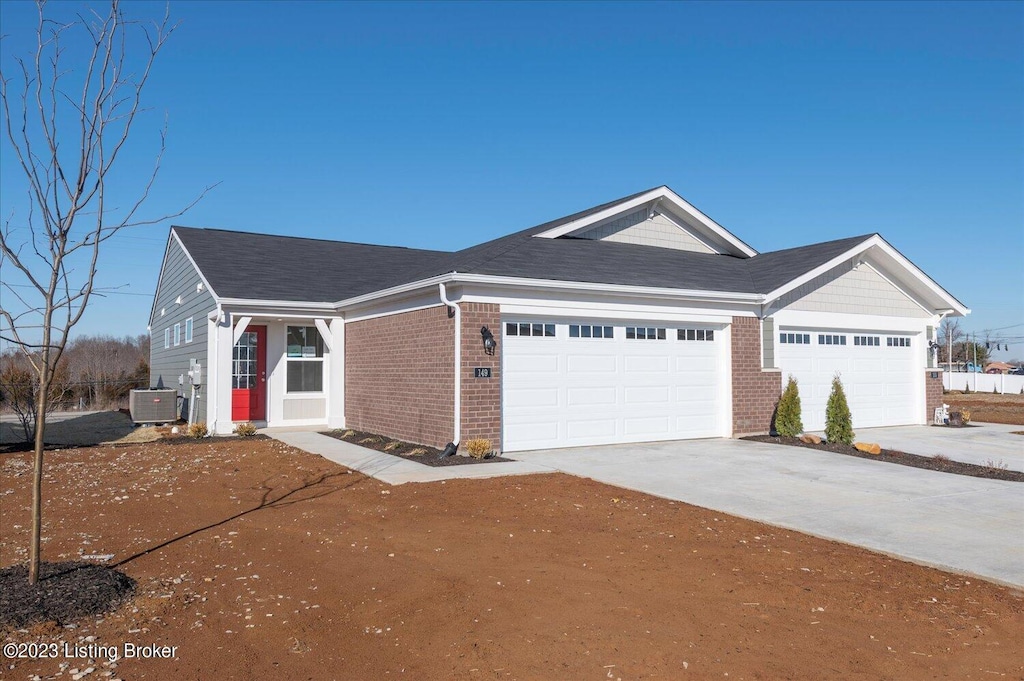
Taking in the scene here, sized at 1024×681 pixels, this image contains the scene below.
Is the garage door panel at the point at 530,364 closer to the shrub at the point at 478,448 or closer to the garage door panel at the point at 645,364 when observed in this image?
the shrub at the point at 478,448

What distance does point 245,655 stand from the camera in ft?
13.7

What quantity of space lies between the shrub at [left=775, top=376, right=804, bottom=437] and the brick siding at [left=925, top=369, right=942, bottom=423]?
18.4 feet

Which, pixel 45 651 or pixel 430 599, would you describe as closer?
pixel 45 651

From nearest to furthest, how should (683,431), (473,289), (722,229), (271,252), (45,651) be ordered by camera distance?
1. (45,651)
2. (473,289)
3. (683,431)
4. (722,229)
5. (271,252)

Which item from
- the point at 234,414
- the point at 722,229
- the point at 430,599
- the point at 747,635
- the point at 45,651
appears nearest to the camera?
the point at 45,651

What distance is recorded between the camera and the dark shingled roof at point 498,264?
44.5 ft

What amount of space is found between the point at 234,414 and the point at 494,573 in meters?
12.1

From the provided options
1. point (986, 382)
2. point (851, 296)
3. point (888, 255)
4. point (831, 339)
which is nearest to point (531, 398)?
point (831, 339)

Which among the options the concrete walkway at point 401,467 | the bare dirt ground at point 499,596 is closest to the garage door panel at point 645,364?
the concrete walkway at point 401,467

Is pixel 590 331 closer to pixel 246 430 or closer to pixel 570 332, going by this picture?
pixel 570 332

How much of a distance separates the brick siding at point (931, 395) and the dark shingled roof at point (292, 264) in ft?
43.9

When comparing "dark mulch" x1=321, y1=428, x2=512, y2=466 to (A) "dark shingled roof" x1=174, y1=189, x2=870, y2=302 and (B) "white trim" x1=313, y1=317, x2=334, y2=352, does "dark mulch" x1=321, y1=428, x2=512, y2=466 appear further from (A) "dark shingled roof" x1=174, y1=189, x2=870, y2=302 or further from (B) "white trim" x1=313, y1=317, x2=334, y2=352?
(A) "dark shingled roof" x1=174, y1=189, x2=870, y2=302

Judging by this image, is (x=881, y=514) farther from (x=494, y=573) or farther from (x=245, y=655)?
(x=245, y=655)

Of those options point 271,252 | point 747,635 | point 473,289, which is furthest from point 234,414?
point 747,635
